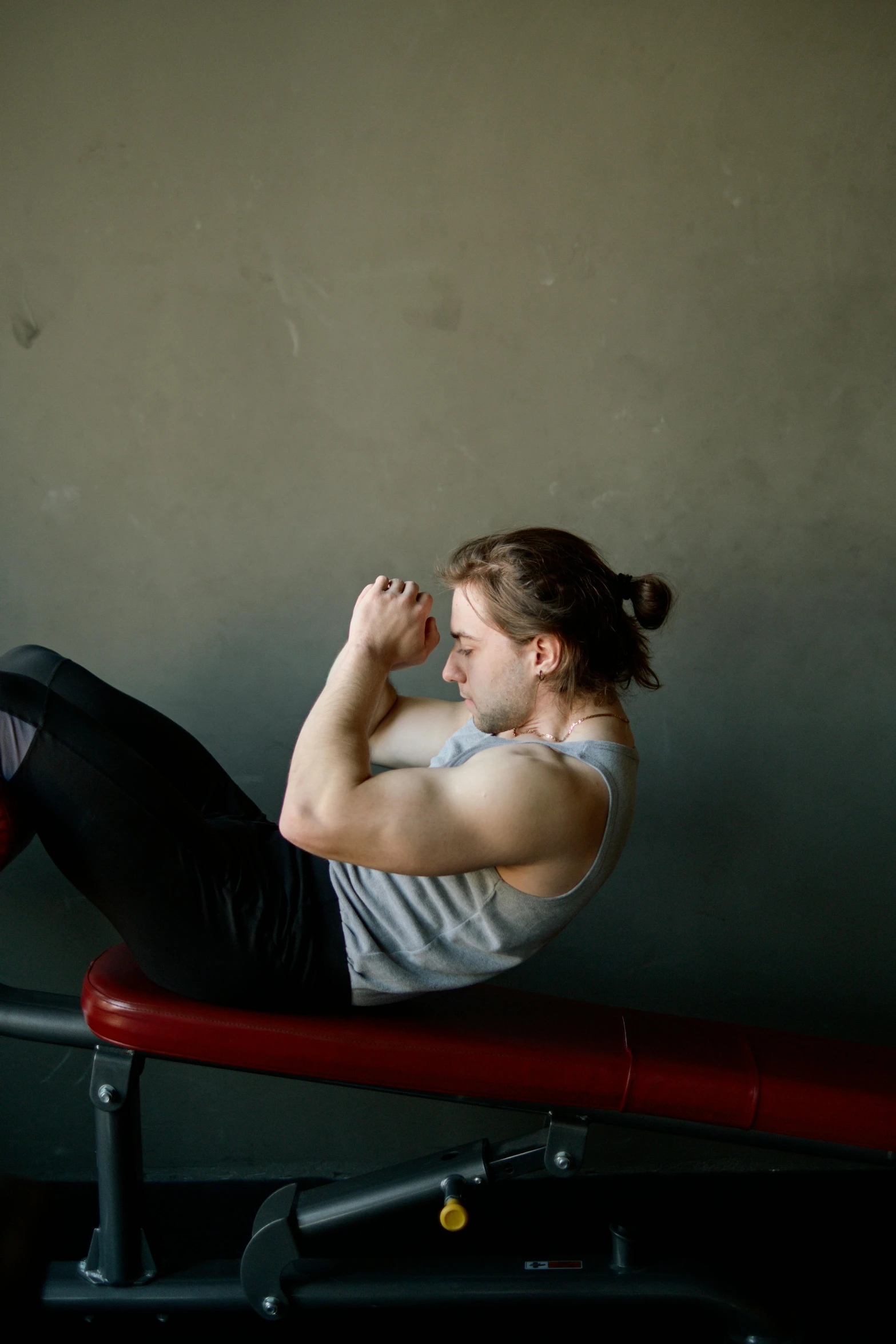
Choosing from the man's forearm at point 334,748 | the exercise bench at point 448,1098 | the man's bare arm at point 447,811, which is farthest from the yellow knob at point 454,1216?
the man's forearm at point 334,748

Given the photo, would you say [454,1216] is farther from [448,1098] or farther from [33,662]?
[33,662]

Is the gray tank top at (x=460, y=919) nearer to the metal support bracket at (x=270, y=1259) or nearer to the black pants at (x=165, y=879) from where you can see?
the black pants at (x=165, y=879)

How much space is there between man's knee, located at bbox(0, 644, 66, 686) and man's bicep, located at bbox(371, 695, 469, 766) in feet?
1.76

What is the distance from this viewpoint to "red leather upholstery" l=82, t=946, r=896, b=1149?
1.31m

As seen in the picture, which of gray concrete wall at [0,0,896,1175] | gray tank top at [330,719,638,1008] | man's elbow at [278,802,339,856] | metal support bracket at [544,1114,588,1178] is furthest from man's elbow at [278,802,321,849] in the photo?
gray concrete wall at [0,0,896,1175]

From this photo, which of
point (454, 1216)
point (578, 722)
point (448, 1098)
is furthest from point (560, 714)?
point (454, 1216)

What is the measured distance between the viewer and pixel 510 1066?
1316mm

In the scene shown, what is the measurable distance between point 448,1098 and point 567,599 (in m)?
0.72

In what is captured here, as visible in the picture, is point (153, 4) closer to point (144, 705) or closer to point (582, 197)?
point (582, 197)

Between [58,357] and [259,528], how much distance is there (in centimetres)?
47

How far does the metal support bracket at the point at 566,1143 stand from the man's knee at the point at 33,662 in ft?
3.31

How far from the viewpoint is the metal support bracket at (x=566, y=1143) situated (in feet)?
4.41

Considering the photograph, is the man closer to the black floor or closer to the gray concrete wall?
the gray concrete wall

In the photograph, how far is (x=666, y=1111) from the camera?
4.38 feet
